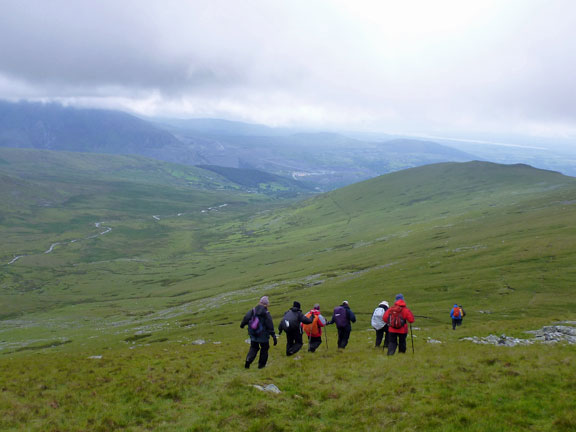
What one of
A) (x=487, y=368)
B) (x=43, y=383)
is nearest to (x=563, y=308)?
(x=487, y=368)

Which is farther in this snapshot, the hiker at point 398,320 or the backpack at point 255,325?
the hiker at point 398,320

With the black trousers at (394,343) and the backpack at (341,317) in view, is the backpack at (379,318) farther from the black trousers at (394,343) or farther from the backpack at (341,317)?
the backpack at (341,317)

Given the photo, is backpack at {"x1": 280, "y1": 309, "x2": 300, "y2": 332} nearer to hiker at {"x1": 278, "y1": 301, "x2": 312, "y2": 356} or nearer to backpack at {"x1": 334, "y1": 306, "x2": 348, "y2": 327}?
hiker at {"x1": 278, "y1": 301, "x2": 312, "y2": 356}

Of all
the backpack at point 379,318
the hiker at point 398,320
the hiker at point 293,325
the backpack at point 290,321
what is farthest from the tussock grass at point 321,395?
the backpack at point 379,318

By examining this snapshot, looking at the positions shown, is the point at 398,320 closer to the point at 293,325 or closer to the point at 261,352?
the point at 293,325

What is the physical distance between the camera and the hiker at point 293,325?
78.1ft

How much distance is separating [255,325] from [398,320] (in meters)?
9.10

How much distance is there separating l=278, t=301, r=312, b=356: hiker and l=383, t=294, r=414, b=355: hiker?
5.22 meters

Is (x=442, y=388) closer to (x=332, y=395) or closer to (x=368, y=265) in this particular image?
(x=332, y=395)

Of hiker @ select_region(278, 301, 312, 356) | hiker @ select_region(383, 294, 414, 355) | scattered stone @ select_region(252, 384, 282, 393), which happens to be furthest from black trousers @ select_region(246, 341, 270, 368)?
hiker @ select_region(383, 294, 414, 355)

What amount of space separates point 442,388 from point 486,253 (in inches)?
3388

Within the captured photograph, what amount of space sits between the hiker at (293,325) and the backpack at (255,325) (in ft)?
7.93

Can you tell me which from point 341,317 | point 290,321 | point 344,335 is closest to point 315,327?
point 341,317

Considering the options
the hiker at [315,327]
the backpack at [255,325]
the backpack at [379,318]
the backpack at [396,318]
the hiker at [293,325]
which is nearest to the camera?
the backpack at [255,325]
